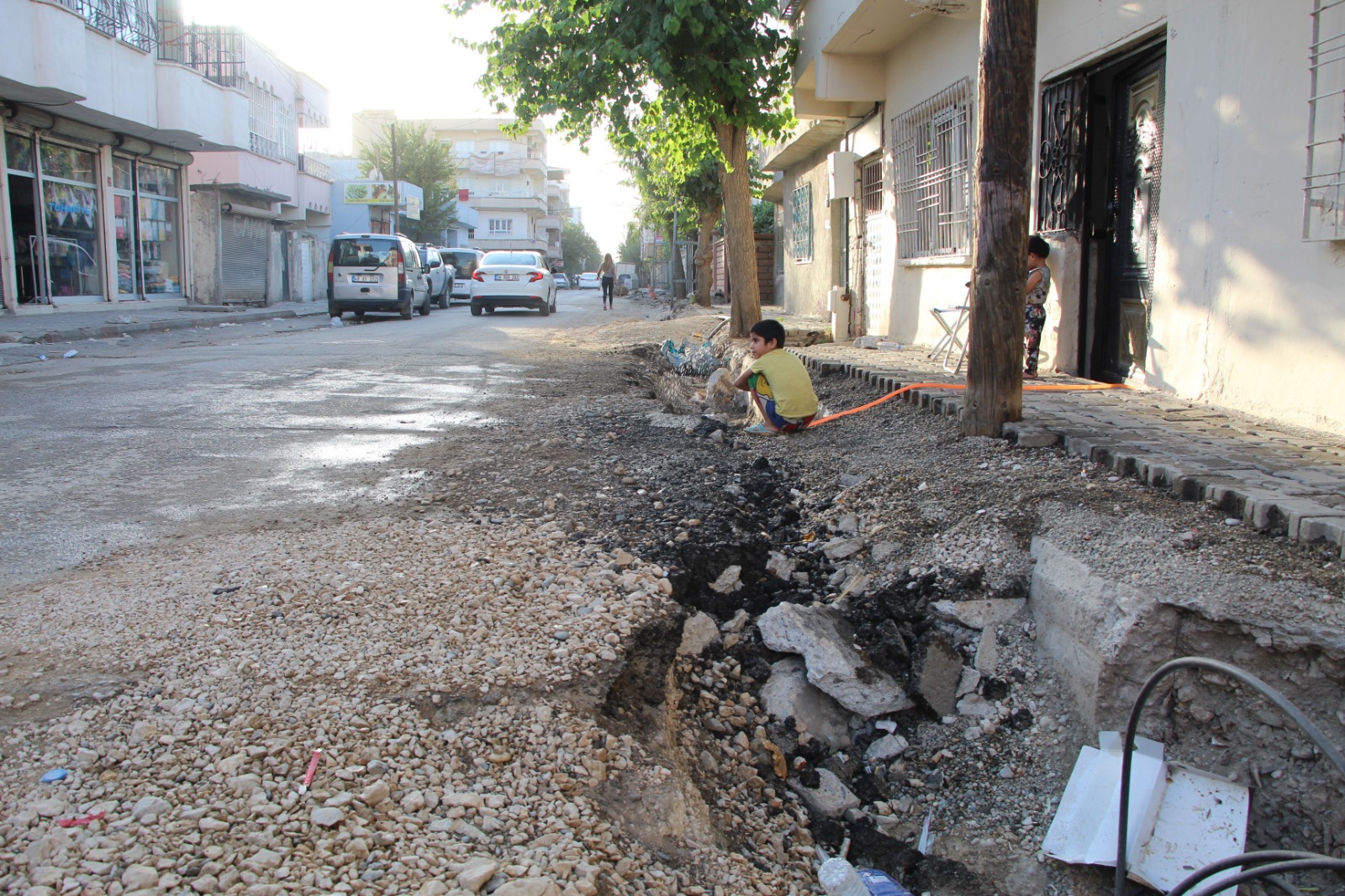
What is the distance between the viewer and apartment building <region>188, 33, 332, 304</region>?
78.4 ft

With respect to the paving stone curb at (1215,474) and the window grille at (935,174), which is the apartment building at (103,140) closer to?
the window grille at (935,174)

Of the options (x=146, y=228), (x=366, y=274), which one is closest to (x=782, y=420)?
(x=366, y=274)

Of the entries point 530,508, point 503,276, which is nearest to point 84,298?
point 503,276

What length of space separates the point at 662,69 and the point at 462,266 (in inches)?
786

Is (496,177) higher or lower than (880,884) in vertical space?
higher

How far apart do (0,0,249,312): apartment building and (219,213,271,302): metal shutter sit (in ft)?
8.16

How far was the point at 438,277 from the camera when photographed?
2384 cm

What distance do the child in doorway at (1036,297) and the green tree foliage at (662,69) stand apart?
4.52m

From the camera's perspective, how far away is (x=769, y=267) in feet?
88.4

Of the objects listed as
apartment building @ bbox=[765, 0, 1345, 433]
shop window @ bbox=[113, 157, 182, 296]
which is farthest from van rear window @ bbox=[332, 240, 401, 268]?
apartment building @ bbox=[765, 0, 1345, 433]

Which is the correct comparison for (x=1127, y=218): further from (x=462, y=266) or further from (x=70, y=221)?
(x=462, y=266)

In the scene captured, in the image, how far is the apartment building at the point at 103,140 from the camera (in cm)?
1508

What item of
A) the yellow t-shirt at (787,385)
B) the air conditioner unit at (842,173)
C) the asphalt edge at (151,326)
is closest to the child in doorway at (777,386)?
the yellow t-shirt at (787,385)

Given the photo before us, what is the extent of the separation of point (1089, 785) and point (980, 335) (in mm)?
2448
